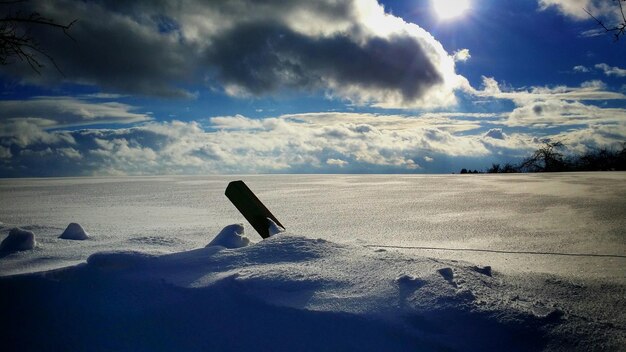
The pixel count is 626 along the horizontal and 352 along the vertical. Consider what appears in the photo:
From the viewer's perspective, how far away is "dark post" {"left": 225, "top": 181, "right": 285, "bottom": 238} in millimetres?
3432

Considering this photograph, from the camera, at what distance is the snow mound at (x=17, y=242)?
113 inches

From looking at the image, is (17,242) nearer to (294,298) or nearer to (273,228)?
(273,228)

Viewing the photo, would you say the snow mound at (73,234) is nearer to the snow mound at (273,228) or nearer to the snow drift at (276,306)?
the snow drift at (276,306)

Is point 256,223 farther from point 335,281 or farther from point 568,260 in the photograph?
point 568,260

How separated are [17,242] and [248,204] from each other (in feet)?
5.58

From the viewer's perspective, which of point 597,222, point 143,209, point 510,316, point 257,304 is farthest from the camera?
point 143,209

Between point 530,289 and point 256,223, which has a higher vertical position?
point 256,223

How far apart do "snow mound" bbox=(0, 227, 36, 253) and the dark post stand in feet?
4.84

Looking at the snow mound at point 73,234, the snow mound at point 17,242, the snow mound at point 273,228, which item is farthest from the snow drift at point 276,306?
the snow mound at point 73,234

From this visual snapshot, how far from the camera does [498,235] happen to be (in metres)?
4.42

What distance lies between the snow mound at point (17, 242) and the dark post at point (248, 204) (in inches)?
58.1

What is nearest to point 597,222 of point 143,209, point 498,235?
point 498,235

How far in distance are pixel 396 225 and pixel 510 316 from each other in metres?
3.31

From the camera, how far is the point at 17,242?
9.46 feet
